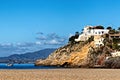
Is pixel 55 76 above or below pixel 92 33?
below

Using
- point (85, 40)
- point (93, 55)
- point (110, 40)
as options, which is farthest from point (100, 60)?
point (85, 40)

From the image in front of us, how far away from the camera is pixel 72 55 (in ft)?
512

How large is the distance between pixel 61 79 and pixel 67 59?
109 meters

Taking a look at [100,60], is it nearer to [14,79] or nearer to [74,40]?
[74,40]

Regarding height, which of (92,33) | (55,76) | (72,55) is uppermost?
(92,33)

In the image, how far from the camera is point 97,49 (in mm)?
143375

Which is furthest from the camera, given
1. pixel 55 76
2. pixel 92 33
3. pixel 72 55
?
pixel 92 33

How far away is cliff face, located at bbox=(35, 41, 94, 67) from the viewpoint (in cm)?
14325

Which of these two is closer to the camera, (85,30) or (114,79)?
(114,79)

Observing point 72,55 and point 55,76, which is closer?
point 55,76

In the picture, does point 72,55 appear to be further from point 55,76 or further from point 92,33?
point 55,76

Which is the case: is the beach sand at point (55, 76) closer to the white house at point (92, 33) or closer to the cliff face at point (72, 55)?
the cliff face at point (72, 55)

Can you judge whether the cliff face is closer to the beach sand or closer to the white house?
the white house

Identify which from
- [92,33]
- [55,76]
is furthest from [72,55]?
[55,76]
